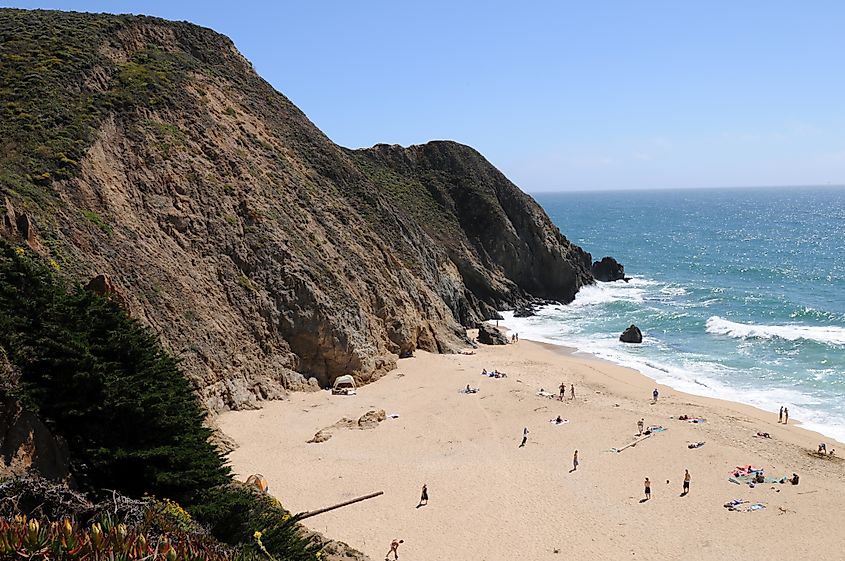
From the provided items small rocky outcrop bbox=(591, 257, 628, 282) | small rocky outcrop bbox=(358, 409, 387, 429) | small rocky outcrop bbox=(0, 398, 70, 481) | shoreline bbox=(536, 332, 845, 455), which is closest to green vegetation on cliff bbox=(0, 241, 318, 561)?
small rocky outcrop bbox=(0, 398, 70, 481)

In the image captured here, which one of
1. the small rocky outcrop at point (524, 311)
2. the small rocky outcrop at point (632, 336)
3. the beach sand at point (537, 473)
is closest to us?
the beach sand at point (537, 473)

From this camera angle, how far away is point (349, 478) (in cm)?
2175

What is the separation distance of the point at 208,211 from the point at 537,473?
20175 mm

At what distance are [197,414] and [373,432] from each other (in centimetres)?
1172

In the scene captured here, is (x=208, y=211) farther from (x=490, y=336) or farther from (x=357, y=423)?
(x=490, y=336)

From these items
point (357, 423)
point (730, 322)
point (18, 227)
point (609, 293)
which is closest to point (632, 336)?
point (730, 322)

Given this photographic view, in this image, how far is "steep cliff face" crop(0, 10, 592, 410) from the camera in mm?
26375

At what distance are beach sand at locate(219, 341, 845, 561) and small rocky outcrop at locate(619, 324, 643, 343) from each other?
520 inches

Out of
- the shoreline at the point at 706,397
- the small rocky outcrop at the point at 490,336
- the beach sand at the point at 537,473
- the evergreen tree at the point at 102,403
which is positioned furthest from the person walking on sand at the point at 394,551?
the small rocky outcrop at the point at 490,336

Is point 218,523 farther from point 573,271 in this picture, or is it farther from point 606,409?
point 573,271

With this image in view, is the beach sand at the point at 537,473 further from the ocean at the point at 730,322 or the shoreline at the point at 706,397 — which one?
the ocean at the point at 730,322

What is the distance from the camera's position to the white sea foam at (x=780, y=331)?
45469mm

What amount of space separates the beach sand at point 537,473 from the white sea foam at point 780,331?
16.9 meters

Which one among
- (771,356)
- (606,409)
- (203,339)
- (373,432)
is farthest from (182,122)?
(771,356)
